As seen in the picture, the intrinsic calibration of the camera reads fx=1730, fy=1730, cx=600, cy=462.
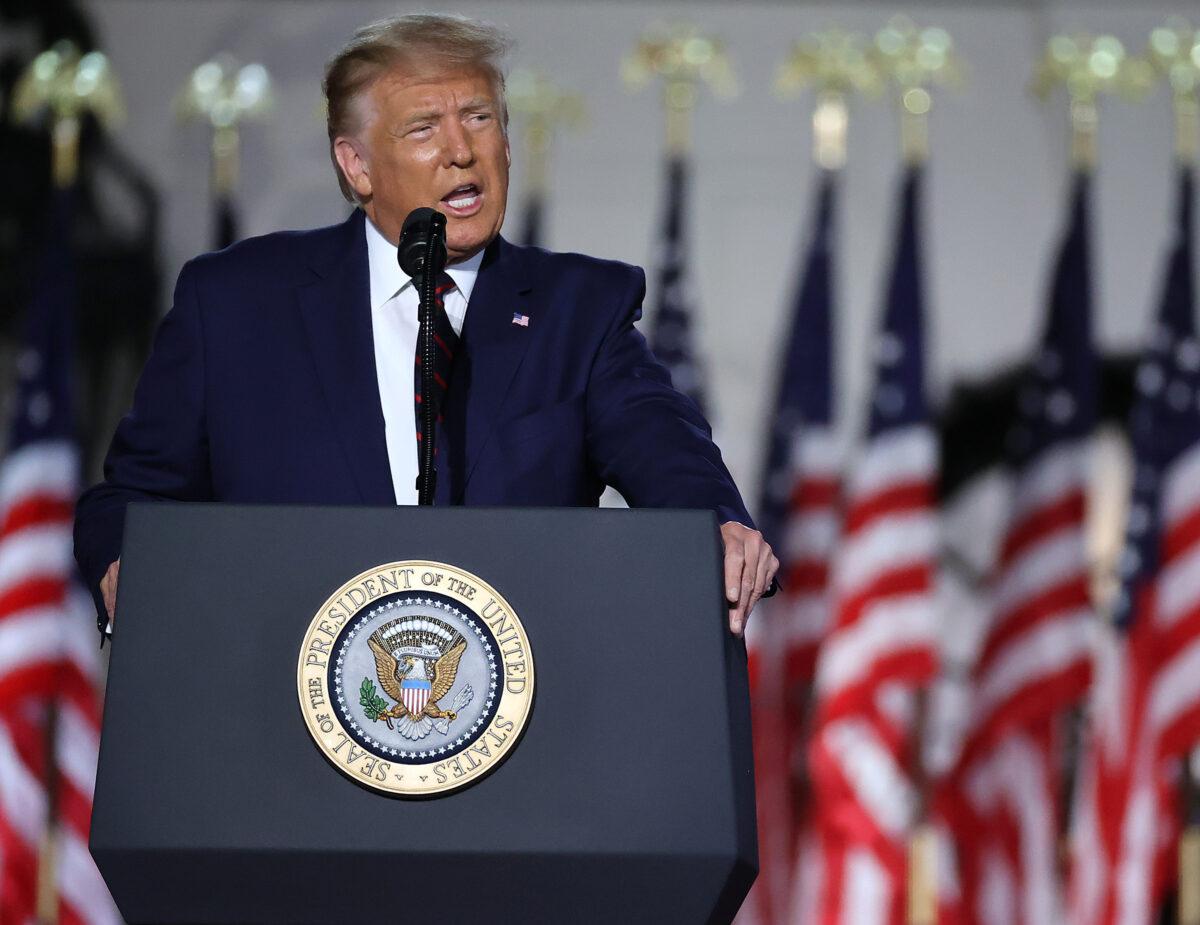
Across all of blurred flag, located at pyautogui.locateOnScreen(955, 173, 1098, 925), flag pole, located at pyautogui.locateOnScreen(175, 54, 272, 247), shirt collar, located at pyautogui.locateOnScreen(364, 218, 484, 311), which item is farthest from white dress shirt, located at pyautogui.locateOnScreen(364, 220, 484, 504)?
flag pole, located at pyautogui.locateOnScreen(175, 54, 272, 247)

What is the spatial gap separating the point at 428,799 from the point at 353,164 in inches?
35.3

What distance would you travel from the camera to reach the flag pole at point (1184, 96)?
6.04 m

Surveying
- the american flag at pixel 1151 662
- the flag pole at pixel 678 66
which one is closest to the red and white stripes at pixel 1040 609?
the american flag at pixel 1151 662

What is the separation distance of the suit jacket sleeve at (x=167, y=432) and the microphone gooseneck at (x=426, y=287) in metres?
0.32

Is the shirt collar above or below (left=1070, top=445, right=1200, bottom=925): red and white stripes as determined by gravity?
above

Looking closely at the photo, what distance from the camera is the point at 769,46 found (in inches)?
290

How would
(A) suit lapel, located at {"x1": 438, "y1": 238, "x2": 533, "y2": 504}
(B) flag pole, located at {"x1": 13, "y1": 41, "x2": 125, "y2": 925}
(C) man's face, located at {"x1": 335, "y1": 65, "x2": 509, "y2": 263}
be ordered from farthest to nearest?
(B) flag pole, located at {"x1": 13, "y1": 41, "x2": 125, "y2": 925} < (C) man's face, located at {"x1": 335, "y1": 65, "x2": 509, "y2": 263} < (A) suit lapel, located at {"x1": 438, "y1": 238, "x2": 533, "y2": 504}

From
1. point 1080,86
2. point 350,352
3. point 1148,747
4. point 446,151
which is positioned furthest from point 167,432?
point 1080,86

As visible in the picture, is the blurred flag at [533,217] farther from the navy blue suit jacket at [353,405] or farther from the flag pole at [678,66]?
the navy blue suit jacket at [353,405]

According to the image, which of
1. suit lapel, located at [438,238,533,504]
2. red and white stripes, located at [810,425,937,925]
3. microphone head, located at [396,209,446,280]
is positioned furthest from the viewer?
red and white stripes, located at [810,425,937,925]

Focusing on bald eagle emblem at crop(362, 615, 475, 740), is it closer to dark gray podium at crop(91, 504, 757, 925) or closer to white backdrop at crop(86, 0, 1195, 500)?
dark gray podium at crop(91, 504, 757, 925)

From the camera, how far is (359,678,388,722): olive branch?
4.86ft

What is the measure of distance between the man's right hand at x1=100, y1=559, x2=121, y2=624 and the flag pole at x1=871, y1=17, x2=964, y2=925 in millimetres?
4684

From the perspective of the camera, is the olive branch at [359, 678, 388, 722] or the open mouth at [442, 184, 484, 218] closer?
the olive branch at [359, 678, 388, 722]
